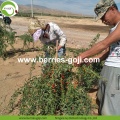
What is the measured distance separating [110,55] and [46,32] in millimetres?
1623

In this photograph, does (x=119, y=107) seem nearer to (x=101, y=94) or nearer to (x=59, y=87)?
(x=101, y=94)

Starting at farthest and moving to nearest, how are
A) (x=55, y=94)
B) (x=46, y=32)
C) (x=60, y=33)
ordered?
(x=60, y=33)
(x=46, y=32)
(x=55, y=94)

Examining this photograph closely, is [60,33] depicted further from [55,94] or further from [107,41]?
[107,41]

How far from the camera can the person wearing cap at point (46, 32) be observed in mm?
4207

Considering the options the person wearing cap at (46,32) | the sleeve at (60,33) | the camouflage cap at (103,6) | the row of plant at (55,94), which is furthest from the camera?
the sleeve at (60,33)

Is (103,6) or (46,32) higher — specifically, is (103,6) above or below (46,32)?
above

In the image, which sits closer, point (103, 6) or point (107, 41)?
point (107, 41)

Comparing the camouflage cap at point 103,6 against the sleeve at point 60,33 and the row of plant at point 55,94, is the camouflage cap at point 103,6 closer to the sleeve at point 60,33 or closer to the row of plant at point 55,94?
the row of plant at point 55,94

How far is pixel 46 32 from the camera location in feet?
14.6

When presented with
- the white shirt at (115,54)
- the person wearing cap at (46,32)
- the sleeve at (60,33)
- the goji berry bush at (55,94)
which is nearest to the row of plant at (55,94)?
the goji berry bush at (55,94)

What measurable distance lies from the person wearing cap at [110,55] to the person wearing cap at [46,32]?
4.31 ft

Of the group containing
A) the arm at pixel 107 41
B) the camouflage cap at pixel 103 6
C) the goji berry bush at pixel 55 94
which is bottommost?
the goji berry bush at pixel 55 94

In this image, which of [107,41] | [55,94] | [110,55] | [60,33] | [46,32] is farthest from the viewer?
[60,33]

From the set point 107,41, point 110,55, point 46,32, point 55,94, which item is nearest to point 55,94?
point 55,94
